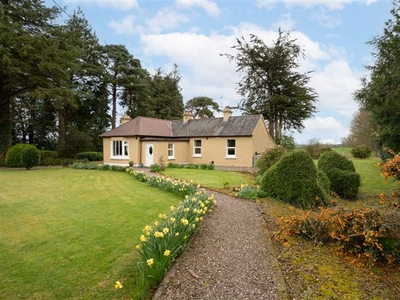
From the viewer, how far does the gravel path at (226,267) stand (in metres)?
3.21

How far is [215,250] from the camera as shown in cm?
449

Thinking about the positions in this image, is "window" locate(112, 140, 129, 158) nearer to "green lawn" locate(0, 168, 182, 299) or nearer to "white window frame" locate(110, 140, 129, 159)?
"white window frame" locate(110, 140, 129, 159)

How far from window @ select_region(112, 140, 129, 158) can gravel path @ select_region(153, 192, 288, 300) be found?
16.5m

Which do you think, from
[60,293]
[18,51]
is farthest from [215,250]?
[18,51]

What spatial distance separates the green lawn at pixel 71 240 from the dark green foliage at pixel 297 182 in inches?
145

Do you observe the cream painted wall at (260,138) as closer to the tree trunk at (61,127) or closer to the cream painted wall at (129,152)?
the cream painted wall at (129,152)

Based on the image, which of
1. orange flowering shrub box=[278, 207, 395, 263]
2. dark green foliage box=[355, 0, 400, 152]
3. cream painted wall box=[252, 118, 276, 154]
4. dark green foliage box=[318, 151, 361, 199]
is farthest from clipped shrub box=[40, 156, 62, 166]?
dark green foliage box=[355, 0, 400, 152]

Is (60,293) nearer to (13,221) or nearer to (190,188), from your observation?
(13,221)

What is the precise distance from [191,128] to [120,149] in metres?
6.71

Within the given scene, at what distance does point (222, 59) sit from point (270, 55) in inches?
241

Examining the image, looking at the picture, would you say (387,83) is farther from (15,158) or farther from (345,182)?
(15,158)

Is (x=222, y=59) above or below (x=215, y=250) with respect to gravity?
above

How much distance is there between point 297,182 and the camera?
819 cm

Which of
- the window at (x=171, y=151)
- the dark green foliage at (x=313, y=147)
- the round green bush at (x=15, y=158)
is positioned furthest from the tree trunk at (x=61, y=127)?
the dark green foliage at (x=313, y=147)
